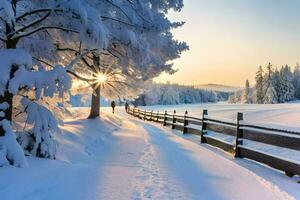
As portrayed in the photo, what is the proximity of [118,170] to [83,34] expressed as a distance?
278cm

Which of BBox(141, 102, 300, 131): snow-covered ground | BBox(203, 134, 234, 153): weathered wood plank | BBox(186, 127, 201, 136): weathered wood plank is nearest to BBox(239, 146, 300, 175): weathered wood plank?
BBox(203, 134, 234, 153): weathered wood plank

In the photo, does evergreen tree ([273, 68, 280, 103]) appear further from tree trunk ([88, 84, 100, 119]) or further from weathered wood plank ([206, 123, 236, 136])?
weathered wood plank ([206, 123, 236, 136])

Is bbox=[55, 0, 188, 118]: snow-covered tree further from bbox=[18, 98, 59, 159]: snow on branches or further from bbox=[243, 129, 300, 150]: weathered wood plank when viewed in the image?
bbox=[243, 129, 300, 150]: weathered wood plank

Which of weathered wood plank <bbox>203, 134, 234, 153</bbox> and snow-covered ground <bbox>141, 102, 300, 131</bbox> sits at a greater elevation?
snow-covered ground <bbox>141, 102, 300, 131</bbox>

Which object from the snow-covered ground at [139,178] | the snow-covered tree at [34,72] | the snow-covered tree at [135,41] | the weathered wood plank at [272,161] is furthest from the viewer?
the snow-covered tree at [135,41]

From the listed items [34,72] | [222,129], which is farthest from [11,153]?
[222,129]

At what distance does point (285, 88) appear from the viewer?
99188 mm

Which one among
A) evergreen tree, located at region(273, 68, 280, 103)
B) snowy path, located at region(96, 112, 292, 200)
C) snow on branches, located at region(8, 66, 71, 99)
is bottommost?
snowy path, located at region(96, 112, 292, 200)

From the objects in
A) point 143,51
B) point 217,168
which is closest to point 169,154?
point 217,168

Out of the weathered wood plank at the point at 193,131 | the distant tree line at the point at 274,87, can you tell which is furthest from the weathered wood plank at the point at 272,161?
the distant tree line at the point at 274,87

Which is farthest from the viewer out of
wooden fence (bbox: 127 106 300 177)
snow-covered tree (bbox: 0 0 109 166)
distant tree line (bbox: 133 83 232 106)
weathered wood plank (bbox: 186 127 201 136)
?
distant tree line (bbox: 133 83 232 106)

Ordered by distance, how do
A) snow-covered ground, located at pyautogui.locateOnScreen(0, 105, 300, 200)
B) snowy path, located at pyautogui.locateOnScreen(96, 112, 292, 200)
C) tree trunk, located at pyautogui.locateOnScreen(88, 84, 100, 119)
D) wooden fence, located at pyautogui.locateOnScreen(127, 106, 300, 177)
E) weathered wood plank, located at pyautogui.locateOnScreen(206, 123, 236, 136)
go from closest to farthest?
1. snow-covered ground, located at pyautogui.locateOnScreen(0, 105, 300, 200)
2. snowy path, located at pyautogui.locateOnScreen(96, 112, 292, 200)
3. wooden fence, located at pyautogui.locateOnScreen(127, 106, 300, 177)
4. weathered wood plank, located at pyautogui.locateOnScreen(206, 123, 236, 136)
5. tree trunk, located at pyautogui.locateOnScreen(88, 84, 100, 119)

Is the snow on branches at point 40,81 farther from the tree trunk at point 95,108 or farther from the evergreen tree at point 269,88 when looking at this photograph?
the evergreen tree at point 269,88

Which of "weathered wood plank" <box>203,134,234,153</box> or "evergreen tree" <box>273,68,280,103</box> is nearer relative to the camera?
"weathered wood plank" <box>203,134,234,153</box>
